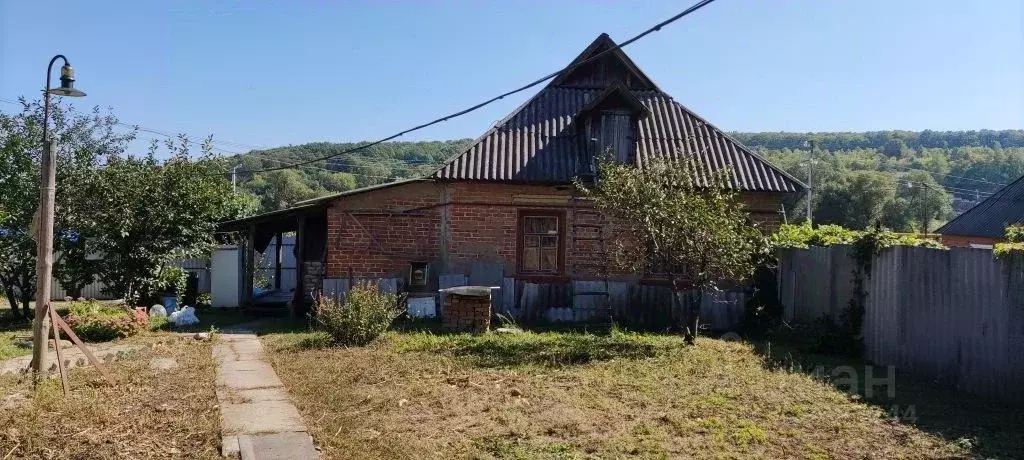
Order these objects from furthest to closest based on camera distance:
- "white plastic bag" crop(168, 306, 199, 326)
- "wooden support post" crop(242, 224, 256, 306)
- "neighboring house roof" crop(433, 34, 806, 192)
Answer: "wooden support post" crop(242, 224, 256, 306)
"neighboring house roof" crop(433, 34, 806, 192)
"white plastic bag" crop(168, 306, 199, 326)

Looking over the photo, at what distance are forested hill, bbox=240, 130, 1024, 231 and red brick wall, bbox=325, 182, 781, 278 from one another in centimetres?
2482

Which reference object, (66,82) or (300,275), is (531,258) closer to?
(300,275)

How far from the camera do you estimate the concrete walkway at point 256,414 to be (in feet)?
18.5

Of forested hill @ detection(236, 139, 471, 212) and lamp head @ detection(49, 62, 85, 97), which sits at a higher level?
forested hill @ detection(236, 139, 471, 212)

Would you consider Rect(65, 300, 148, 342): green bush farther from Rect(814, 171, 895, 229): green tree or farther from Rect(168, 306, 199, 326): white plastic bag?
Rect(814, 171, 895, 229): green tree

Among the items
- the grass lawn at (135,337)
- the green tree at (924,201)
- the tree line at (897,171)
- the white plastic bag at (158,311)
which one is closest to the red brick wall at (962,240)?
the tree line at (897,171)

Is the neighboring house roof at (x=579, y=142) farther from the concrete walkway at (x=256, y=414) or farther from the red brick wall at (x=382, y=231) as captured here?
the concrete walkway at (x=256, y=414)

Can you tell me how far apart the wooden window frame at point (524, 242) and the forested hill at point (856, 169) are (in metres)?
25.1

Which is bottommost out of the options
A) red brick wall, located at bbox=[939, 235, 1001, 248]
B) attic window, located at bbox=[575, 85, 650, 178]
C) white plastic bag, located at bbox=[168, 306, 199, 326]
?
white plastic bag, located at bbox=[168, 306, 199, 326]

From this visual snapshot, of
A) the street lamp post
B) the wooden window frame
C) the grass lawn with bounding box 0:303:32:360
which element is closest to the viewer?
the street lamp post

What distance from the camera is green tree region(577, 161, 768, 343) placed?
33.6 feet

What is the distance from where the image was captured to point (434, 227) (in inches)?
570

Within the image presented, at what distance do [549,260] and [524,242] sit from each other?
62 cm

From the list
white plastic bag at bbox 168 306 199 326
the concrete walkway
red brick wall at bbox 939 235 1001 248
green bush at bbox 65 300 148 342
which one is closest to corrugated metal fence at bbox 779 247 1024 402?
the concrete walkway
